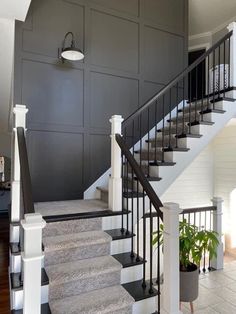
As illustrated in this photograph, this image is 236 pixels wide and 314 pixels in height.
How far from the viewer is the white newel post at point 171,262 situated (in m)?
1.78

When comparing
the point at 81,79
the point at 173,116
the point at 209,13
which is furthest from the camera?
the point at 209,13

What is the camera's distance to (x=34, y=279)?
4.74 feet

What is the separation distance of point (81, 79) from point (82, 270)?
8.95ft

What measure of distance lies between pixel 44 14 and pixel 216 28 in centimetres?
450

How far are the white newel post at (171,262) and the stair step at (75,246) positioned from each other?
2.49 feet

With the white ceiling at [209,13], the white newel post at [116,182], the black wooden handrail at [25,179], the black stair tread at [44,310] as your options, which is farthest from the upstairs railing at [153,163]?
the white ceiling at [209,13]

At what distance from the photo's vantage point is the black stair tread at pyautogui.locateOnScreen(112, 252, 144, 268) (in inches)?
89.7

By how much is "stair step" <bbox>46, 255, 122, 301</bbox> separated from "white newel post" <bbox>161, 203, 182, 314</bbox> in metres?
0.55

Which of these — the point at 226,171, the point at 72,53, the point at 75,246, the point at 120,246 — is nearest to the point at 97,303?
the point at 75,246

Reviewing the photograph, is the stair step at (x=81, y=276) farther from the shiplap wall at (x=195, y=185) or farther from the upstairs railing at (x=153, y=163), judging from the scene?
the shiplap wall at (x=195, y=185)

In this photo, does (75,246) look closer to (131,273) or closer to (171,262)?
(131,273)

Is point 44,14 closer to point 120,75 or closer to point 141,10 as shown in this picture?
point 120,75

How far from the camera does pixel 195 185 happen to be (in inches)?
236

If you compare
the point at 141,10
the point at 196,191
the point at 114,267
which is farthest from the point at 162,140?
the point at 196,191
